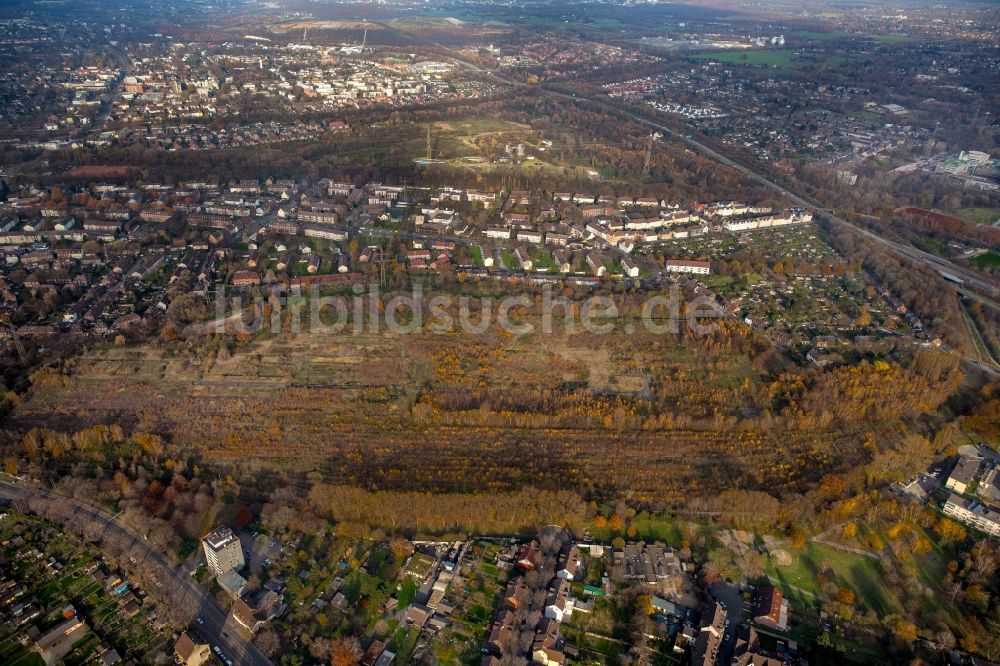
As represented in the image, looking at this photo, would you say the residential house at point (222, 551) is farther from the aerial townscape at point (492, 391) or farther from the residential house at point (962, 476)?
the residential house at point (962, 476)

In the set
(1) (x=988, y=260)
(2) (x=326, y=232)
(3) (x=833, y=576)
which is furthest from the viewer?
(1) (x=988, y=260)

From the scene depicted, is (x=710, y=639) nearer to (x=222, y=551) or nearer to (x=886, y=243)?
(x=222, y=551)

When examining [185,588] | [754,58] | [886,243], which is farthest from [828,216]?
[754,58]

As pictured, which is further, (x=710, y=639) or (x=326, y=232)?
(x=326, y=232)

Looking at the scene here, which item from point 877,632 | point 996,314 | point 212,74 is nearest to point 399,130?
point 212,74

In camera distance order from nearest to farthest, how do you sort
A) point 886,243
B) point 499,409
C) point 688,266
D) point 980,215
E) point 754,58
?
point 499,409 < point 688,266 < point 886,243 < point 980,215 < point 754,58

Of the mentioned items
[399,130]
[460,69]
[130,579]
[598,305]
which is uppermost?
[460,69]

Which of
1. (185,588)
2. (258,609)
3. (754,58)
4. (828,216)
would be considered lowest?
(185,588)

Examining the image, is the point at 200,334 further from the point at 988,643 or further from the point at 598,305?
the point at 988,643
